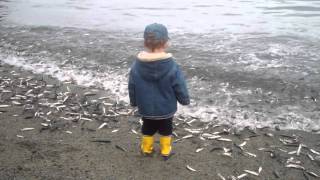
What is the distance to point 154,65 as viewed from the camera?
5.59 metres

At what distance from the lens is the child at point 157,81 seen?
5.55 meters

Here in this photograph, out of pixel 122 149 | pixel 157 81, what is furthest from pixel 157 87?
pixel 122 149

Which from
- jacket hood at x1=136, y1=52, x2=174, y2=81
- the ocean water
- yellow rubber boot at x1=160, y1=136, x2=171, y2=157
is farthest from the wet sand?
jacket hood at x1=136, y1=52, x2=174, y2=81

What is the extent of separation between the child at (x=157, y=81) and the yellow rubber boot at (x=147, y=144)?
0.99ft

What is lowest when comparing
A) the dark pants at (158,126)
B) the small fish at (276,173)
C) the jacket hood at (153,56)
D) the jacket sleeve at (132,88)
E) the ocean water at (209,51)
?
the small fish at (276,173)

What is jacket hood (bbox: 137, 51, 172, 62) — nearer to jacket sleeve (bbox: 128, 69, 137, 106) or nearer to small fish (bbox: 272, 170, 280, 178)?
jacket sleeve (bbox: 128, 69, 137, 106)

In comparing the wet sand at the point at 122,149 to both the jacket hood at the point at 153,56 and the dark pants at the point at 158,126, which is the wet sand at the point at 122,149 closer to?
the dark pants at the point at 158,126

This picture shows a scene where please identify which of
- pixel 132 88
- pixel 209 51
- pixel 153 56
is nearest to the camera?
pixel 153 56

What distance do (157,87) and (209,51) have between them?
7.97 m

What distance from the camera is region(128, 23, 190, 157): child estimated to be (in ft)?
18.2

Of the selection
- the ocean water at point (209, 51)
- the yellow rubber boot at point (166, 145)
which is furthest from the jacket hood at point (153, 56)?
the ocean water at point (209, 51)

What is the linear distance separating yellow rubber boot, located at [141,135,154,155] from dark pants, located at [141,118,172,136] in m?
0.08

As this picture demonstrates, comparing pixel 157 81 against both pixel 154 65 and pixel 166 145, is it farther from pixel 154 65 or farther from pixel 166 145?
pixel 166 145

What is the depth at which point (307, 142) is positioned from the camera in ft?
22.8
